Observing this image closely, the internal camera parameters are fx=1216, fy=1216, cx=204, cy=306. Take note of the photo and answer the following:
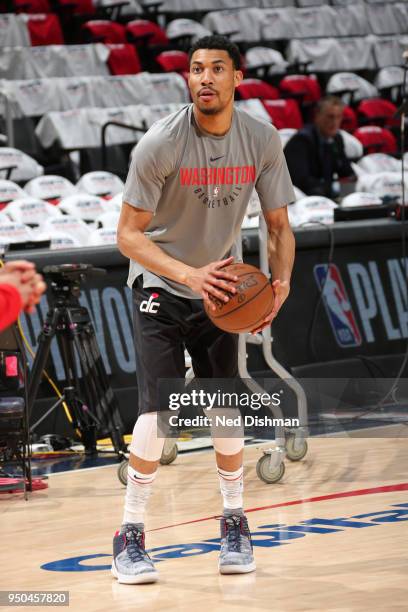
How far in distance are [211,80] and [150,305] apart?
2.82 feet

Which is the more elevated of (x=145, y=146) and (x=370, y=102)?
(x=145, y=146)

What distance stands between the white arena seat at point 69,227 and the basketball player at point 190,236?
4.70 metres

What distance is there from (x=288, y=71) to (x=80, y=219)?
733 cm

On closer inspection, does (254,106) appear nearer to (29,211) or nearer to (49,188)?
(49,188)

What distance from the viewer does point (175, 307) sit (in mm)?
4566

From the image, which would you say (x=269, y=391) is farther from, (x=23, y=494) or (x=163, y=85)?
(x=163, y=85)

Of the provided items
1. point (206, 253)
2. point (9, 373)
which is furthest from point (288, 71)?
point (206, 253)

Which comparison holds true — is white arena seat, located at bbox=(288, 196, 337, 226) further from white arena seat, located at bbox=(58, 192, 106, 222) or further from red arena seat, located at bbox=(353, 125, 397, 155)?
red arena seat, located at bbox=(353, 125, 397, 155)

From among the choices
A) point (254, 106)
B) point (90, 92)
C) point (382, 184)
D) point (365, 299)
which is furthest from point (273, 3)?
point (365, 299)

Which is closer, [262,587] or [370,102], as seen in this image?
[262,587]

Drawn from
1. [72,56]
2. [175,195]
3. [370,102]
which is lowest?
[370,102]

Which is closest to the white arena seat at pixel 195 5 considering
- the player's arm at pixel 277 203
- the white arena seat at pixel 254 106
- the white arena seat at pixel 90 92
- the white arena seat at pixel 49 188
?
the white arena seat at pixel 90 92

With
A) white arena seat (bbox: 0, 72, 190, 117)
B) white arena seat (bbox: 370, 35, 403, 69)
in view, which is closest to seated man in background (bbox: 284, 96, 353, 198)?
white arena seat (bbox: 0, 72, 190, 117)

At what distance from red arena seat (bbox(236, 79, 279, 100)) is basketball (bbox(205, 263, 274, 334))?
10932mm
